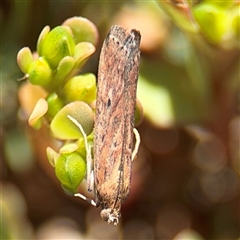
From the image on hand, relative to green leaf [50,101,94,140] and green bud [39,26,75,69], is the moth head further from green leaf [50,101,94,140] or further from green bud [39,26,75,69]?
green bud [39,26,75,69]

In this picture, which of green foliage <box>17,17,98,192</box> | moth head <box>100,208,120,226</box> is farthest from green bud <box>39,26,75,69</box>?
moth head <box>100,208,120,226</box>

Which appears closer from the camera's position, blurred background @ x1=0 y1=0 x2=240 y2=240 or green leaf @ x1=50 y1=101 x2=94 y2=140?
green leaf @ x1=50 y1=101 x2=94 y2=140

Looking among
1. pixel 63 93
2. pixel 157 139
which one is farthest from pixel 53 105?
pixel 157 139

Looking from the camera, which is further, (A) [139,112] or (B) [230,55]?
(B) [230,55]

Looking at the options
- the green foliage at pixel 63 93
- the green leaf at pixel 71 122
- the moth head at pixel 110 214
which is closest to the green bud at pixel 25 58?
the green foliage at pixel 63 93

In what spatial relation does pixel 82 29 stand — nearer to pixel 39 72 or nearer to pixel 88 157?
pixel 39 72

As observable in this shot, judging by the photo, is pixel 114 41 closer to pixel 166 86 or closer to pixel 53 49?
pixel 53 49

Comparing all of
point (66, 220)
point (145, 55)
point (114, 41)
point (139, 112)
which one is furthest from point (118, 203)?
point (145, 55)

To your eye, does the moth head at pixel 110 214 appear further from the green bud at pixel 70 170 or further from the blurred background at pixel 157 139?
Answer: the blurred background at pixel 157 139
